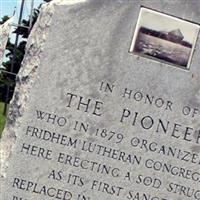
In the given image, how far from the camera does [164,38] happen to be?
5.43 m

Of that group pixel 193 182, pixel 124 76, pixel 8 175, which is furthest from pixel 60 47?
pixel 193 182

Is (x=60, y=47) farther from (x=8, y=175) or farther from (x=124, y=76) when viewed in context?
(x=8, y=175)

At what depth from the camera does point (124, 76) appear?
5.40 metres

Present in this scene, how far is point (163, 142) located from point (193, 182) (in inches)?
13.5

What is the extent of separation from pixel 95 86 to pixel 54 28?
0.46 m

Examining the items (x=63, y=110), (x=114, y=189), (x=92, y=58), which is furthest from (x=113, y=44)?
(x=114, y=189)

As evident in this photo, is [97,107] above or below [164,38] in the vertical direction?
below

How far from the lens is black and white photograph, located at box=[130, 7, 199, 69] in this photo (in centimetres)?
539

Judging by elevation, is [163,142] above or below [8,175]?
above

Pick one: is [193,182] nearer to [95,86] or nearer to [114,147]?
[114,147]

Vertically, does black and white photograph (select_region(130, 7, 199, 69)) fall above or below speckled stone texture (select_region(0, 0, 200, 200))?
above

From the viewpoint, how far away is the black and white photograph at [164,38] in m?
5.39

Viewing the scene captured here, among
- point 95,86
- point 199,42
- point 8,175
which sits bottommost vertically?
point 8,175

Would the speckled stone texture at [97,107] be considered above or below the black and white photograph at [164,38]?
below
